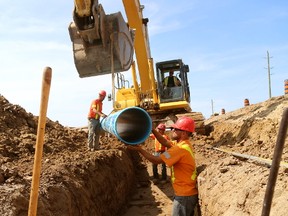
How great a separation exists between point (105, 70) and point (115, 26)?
920 mm

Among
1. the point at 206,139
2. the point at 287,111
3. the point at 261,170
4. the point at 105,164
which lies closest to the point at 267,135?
the point at 206,139

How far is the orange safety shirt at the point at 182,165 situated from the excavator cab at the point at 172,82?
7.63 meters

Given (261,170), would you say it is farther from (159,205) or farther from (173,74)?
(173,74)

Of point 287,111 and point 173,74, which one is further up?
point 173,74

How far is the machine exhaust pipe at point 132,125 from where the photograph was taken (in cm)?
462

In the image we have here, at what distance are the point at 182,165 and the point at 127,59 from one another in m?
3.48

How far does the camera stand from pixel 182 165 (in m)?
4.69

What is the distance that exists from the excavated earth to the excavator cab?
1999 millimetres

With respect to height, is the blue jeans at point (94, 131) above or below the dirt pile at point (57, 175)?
above

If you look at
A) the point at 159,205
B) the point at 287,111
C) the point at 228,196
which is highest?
the point at 287,111

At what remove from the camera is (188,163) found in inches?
184

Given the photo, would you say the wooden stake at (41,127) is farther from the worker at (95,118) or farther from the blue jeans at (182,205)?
the worker at (95,118)

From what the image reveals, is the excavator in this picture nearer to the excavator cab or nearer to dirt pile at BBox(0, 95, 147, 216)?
the excavator cab

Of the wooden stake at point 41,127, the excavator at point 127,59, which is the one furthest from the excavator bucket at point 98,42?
the wooden stake at point 41,127
